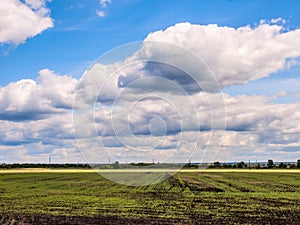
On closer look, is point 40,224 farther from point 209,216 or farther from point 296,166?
point 296,166

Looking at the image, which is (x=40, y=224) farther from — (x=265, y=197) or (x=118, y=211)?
(x=265, y=197)

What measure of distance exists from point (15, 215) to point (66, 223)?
4966mm

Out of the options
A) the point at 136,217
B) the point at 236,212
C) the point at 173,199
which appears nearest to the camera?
the point at 136,217

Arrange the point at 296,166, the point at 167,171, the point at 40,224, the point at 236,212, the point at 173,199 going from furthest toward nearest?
the point at 296,166 → the point at 167,171 → the point at 173,199 → the point at 236,212 → the point at 40,224

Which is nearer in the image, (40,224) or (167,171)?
(40,224)

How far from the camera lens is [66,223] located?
22188mm

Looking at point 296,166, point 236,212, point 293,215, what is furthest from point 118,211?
point 296,166

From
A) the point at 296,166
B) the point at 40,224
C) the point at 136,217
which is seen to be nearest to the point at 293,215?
the point at 136,217

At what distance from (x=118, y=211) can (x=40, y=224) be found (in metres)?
6.10

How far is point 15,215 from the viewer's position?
25484 millimetres

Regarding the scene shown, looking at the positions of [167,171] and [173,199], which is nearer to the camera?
[173,199]

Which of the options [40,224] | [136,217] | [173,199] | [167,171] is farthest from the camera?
[167,171]

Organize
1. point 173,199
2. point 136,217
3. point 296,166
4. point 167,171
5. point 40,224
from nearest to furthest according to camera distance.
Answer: point 40,224 → point 136,217 → point 173,199 → point 167,171 → point 296,166

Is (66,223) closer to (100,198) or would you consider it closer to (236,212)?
(236,212)
